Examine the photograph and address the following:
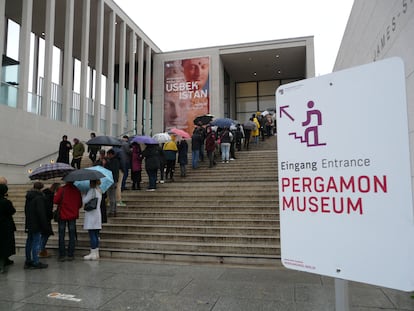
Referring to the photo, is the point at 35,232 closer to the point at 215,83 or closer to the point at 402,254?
the point at 402,254

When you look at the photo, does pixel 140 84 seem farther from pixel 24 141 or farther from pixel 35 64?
pixel 24 141

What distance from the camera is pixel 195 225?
8414 millimetres

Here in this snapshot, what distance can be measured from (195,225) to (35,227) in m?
3.55

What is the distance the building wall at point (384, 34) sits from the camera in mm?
5316

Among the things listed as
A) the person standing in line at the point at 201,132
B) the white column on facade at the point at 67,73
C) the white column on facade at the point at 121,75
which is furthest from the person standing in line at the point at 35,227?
the white column on facade at the point at 121,75

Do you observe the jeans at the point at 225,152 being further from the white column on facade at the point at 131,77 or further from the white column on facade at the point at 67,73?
the white column on facade at the point at 131,77

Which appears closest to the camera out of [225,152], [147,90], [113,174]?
[113,174]

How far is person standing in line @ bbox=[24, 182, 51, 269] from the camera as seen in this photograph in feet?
21.1

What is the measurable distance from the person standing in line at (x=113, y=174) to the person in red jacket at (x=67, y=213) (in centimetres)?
181

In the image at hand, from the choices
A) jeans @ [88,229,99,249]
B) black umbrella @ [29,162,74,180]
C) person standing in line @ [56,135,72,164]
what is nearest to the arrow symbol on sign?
jeans @ [88,229,99,249]

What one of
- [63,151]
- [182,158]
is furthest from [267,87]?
[63,151]

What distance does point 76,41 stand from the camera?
1041 inches

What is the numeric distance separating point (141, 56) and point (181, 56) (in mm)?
3573

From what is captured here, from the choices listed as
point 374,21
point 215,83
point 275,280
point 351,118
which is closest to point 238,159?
point 374,21
